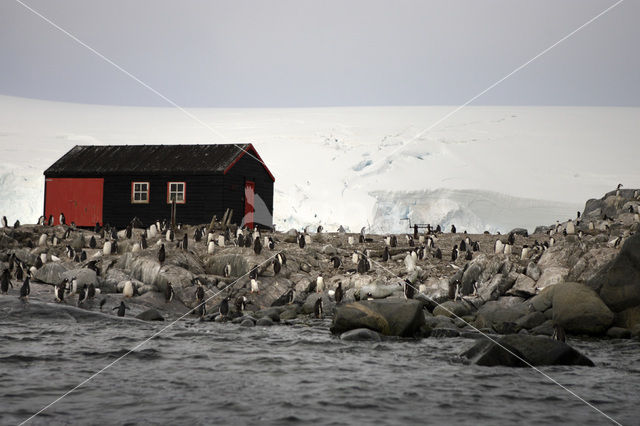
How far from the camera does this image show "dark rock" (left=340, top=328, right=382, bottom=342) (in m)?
14.2

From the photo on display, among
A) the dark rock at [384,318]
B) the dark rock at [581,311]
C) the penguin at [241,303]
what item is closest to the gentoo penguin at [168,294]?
the penguin at [241,303]

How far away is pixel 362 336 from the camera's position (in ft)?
46.7

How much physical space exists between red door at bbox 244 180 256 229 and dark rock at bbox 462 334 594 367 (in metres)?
21.9

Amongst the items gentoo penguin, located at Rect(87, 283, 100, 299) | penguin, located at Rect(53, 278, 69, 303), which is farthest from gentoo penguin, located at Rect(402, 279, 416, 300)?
penguin, located at Rect(53, 278, 69, 303)

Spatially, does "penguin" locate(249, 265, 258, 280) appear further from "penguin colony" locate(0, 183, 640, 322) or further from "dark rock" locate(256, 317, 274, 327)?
"dark rock" locate(256, 317, 274, 327)

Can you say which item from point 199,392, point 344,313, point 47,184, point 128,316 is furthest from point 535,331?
point 47,184

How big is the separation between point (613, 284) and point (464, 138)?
185ft

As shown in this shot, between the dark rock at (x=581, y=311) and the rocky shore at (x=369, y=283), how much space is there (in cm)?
→ 2

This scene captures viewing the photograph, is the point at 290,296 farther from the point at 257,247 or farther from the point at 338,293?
the point at 257,247

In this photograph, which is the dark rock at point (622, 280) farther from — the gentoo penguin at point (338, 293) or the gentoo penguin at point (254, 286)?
the gentoo penguin at point (254, 286)

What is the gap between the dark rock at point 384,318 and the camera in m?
14.8

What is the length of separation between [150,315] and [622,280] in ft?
39.4

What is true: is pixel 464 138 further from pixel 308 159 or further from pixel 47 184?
pixel 47 184

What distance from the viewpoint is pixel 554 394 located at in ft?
30.7
